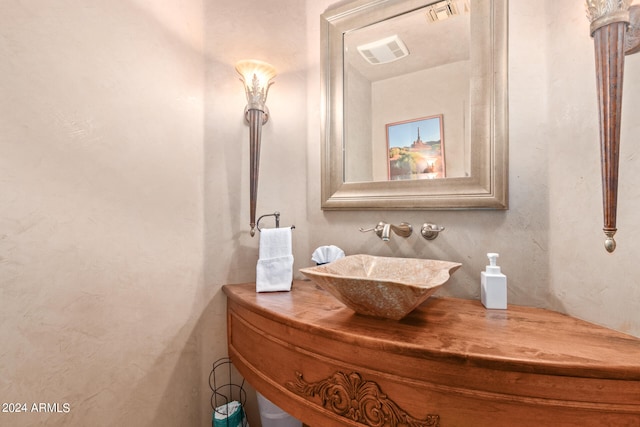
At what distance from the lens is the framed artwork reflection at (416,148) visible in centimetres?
107

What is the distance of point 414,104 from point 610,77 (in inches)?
23.4

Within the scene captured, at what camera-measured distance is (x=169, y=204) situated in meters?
1.12

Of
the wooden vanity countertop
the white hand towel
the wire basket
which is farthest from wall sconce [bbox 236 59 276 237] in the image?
the wire basket

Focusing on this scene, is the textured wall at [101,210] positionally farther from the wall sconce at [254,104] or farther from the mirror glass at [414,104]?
the mirror glass at [414,104]

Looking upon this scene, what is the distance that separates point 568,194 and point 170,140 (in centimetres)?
145

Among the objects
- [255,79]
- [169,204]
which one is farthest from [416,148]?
[169,204]

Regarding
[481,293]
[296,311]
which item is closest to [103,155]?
[296,311]

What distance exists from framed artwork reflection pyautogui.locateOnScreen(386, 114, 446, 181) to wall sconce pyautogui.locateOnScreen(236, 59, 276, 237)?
1.94 ft

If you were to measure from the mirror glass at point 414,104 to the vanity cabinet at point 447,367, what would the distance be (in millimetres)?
446

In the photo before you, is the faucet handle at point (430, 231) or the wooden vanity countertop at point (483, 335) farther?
the faucet handle at point (430, 231)

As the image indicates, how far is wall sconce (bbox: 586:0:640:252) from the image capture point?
0.62 m

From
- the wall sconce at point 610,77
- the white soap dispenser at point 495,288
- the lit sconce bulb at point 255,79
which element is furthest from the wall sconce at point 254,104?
the wall sconce at point 610,77

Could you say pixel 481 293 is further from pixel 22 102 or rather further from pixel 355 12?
pixel 22 102

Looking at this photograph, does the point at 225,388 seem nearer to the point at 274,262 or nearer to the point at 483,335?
the point at 274,262
